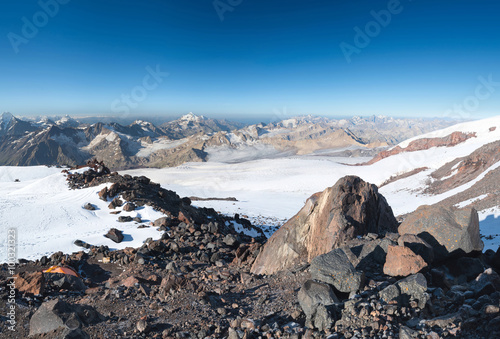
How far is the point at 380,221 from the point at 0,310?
43.1 feet

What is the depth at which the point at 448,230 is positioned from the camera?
7.35m

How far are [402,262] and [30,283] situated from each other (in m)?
10.7

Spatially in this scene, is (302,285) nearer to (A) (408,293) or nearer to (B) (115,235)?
(A) (408,293)

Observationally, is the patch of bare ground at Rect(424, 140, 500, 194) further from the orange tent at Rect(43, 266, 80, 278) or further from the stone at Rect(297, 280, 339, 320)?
the orange tent at Rect(43, 266, 80, 278)

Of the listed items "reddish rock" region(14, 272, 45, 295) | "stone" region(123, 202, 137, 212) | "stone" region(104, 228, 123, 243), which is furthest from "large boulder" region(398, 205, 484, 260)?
"stone" region(123, 202, 137, 212)

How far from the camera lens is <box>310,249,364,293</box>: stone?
18.0 ft

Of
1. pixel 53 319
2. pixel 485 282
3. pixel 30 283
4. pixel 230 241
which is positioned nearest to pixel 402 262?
pixel 485 282

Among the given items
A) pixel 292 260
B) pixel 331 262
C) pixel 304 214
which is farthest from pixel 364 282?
pixel 304 214

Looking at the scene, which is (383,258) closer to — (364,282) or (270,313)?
(364,282)

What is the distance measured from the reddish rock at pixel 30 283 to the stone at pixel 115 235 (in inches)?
223

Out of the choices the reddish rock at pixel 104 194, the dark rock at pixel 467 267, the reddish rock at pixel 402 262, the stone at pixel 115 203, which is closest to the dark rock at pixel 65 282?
the stone at pixel 115 203

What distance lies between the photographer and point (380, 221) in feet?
36.6

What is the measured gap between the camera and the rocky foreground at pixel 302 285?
4605 mm

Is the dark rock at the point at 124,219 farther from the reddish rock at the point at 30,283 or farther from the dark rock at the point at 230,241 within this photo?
the reddish rock at the point at 30,283
